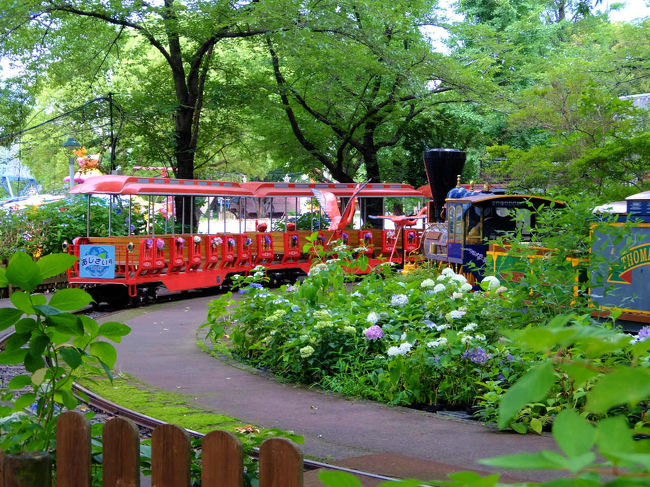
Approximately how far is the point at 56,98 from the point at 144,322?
34793 millimetres

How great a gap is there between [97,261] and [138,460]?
1604 centimetres

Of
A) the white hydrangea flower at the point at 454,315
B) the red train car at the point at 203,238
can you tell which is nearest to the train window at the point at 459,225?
the red train car at the point at 203,238

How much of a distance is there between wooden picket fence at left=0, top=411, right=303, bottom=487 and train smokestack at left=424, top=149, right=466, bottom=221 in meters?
19.9

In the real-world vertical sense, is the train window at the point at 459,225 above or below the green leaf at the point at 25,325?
above

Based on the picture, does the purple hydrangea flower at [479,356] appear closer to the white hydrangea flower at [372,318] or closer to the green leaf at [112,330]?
the white hydrangea flower at [372,318]

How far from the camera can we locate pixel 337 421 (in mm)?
7609

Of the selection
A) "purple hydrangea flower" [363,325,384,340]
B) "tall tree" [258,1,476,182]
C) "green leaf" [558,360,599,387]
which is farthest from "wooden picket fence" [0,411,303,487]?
"tall tree" [258,1,476,182]

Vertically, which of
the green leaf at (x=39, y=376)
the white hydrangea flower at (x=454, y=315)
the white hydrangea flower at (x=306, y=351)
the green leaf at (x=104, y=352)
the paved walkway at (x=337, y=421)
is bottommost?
the paved walkway at (x=337, y=421)

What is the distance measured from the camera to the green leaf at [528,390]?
928 mm

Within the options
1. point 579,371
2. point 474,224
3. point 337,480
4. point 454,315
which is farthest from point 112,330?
point 474,224

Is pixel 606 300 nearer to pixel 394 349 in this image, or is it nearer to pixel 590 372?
pixel 394 349

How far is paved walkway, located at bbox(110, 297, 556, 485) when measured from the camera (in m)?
6.09

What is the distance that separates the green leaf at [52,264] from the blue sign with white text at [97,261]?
1564 cm

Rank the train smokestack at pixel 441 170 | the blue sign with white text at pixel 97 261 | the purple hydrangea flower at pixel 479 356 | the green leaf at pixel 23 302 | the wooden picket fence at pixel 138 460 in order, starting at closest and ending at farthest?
the wooden picket fence at pixel 138 460, the green leaf at pixel 23 302, the purple hydrangea flower at pixel 479 356, the blue sign with white text at pixel 97 261, the train smokestack at pixel 441 170
